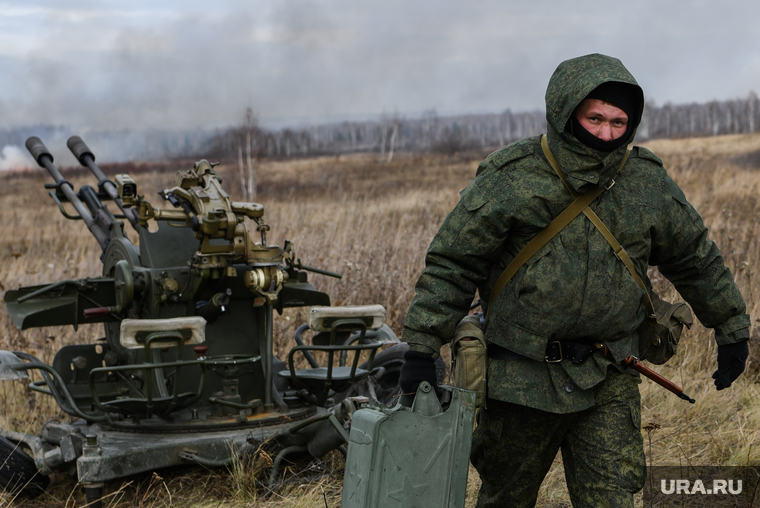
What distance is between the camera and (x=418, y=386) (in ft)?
9.62

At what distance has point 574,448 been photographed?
3234 mm

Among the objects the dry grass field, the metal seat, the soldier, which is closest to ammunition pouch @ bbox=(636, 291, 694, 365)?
the soldier

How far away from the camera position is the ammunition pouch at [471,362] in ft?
10.1

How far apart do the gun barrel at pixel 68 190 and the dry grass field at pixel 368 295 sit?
1.06 m

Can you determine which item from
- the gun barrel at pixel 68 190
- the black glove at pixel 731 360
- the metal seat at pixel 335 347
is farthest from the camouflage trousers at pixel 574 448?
the gun barrel at pixel 68 190

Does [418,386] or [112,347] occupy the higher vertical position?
[418,386]

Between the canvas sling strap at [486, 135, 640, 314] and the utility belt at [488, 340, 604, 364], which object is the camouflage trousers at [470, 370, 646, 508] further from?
the canvas sling strap at [486, 135, 640, 314]

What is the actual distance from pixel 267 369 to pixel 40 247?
7.30 meters

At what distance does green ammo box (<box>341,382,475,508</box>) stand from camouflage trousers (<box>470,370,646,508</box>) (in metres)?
0.41

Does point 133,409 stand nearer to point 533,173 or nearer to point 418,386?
point 418,386

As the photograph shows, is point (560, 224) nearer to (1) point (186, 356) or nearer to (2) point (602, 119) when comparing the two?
(2) point (602, 119)

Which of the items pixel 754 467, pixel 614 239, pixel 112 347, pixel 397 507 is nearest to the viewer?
pixel 397 507

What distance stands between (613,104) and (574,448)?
1.23m

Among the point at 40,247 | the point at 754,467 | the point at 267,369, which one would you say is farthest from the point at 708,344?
the point at 40,247
